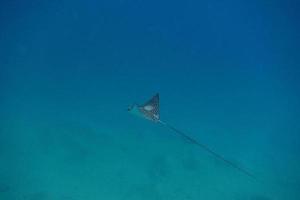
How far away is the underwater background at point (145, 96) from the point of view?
507cm

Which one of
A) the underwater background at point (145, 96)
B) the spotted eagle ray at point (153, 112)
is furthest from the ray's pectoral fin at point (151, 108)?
the underwater background at point (145, 96)

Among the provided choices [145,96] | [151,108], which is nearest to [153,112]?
[151,108]

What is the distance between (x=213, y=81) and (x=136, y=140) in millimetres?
2012

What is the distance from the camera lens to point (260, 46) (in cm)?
514

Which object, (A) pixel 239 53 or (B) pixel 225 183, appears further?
(B) pixel 225 183

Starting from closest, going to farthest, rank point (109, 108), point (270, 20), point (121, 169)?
point (270, 20) → point (109, 108) → point (121, 169)

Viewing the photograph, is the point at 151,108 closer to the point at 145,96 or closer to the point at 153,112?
the point at 153,112

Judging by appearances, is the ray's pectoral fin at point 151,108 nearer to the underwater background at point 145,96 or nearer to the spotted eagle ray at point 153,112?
the spotted eagle ray at point 153,112

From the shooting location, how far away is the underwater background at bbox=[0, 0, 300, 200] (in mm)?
5066

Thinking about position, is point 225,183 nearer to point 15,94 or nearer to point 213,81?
point 213,81

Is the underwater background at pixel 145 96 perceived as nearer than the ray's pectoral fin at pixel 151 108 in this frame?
No

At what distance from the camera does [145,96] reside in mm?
5242

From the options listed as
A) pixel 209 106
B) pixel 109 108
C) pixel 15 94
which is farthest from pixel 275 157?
pixel 15 94

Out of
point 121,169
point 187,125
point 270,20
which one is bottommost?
point 121,169
